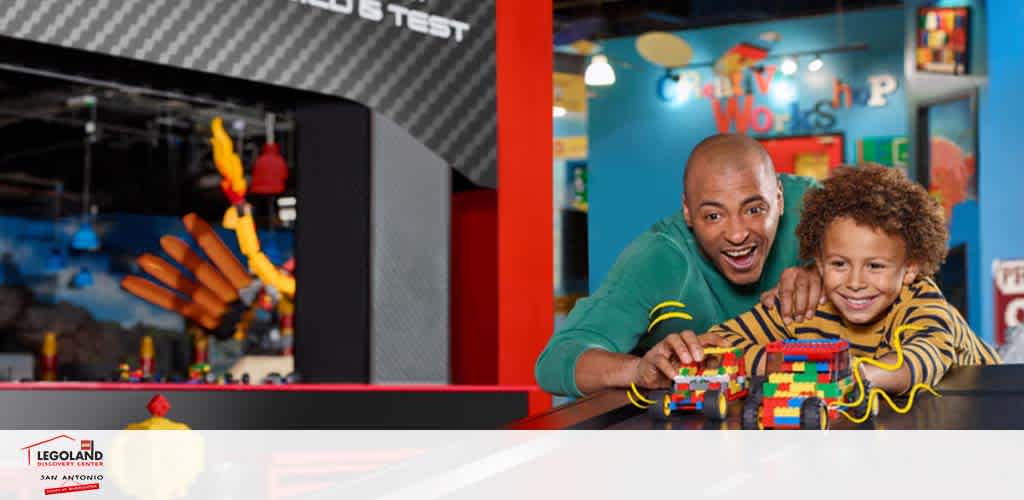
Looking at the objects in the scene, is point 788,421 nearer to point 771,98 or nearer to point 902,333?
point 902,333

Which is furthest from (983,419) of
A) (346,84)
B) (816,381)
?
(346,84)

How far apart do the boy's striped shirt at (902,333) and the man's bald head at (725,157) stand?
1.09ft

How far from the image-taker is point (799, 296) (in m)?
2.21

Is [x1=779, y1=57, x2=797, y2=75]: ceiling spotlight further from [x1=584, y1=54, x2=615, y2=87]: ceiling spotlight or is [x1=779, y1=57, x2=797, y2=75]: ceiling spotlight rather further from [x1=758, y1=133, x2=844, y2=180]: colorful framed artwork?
[x1=584, y1=54, x2=615, y2=87]: ceiling spotlight

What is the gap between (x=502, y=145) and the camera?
6.40 metres

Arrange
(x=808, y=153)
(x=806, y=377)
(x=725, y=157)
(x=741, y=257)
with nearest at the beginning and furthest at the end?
(x=806, y=377) < (x=725, y=157) < (x=741, y=257) < (x=808, y=153)

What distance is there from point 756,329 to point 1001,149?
7.43 m

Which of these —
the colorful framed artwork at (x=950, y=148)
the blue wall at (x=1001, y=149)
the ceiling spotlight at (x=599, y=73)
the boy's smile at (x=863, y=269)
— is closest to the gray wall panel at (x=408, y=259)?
the ceiling spotlight at (x=599, y=73)

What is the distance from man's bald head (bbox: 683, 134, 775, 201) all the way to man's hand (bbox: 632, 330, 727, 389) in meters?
0.68

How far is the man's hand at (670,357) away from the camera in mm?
1759

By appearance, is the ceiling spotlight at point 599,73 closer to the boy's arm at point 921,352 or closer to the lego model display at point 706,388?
the boy's arm at point 921,352

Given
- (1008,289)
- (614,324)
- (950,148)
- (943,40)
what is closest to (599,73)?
(943,40)
